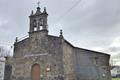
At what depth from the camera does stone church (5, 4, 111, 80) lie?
54.6ft

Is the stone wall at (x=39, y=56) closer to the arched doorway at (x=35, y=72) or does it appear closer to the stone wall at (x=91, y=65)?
the arched doorway at (x=35, y=72)

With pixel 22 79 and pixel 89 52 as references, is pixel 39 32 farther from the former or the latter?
pixel 89 52

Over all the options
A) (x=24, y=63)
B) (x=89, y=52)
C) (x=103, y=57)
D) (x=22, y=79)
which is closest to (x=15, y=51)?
(x=24, y=63)

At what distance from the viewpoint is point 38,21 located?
18.8 m

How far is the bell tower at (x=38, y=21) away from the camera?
18.3m

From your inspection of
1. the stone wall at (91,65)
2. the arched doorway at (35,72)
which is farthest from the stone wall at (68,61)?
the arched doorway at (35,72)

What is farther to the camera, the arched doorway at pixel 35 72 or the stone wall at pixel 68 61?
the arched doorway at pixel 35 72

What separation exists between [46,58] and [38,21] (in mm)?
4937

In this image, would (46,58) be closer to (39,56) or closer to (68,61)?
(39,56)

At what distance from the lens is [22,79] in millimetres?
18078

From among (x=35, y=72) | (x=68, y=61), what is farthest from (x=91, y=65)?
(x=35, y=72)

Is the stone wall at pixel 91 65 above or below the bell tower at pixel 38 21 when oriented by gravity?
below

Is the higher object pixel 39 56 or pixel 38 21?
pixel 38 21

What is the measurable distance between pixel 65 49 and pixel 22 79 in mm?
6499
